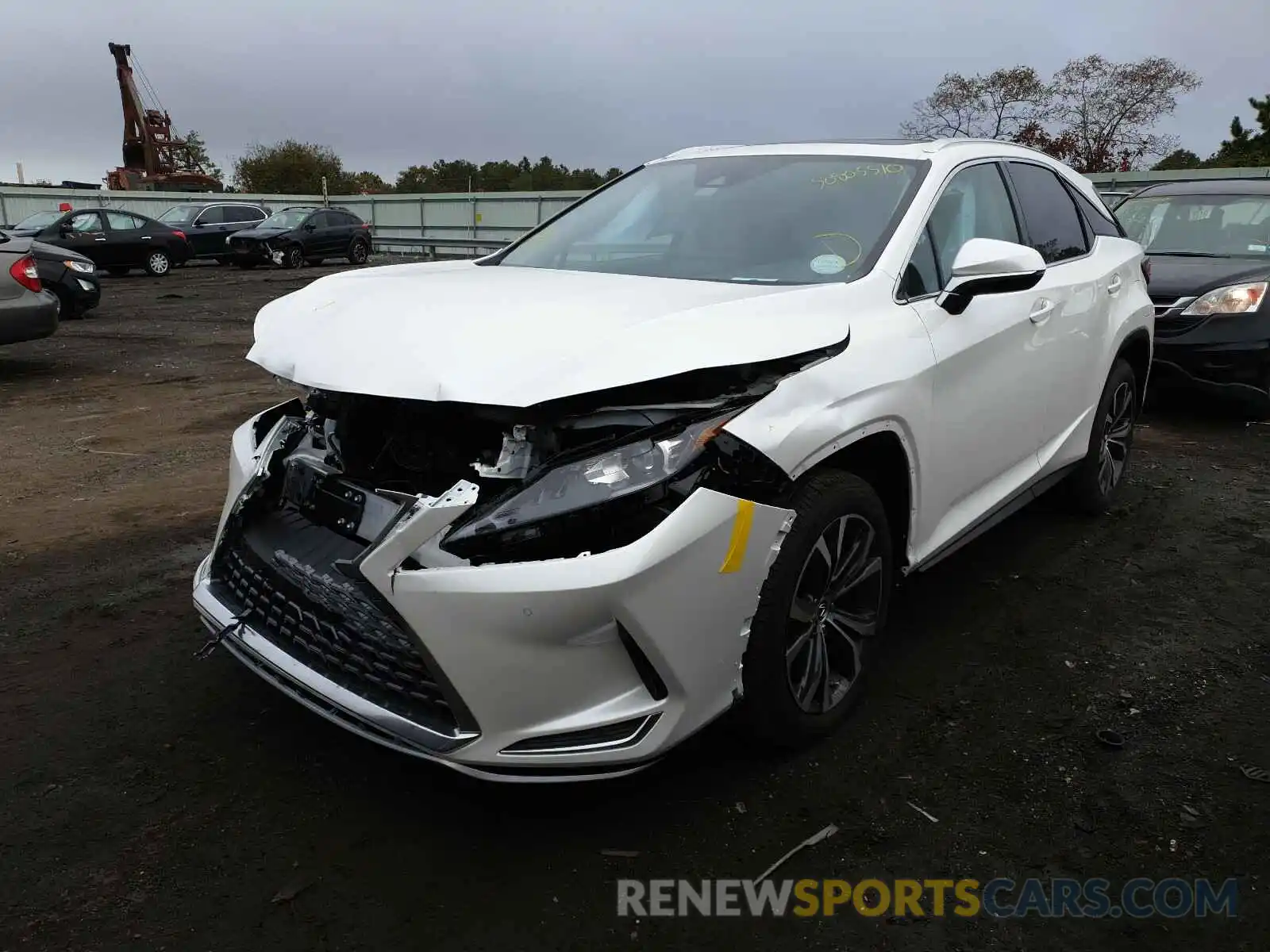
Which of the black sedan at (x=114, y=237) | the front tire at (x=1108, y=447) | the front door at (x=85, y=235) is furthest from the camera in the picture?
the black sedan at (x=114, y=237)

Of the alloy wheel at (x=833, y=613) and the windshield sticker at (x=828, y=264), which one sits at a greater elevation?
the windshield sticker at (x=828, y=264)

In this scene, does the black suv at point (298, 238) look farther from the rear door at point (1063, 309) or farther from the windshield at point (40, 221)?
the rear door at point (1063, 309)

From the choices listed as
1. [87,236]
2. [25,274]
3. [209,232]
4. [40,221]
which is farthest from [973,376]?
[209,232]

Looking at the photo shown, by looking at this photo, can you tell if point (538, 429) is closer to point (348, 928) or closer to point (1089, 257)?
point (348, 928)

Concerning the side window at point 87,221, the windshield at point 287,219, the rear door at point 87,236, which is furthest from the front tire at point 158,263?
the windshield at point 287,219

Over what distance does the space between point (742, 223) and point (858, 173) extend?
0.47 m

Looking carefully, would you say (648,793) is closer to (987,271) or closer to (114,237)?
(987,271)

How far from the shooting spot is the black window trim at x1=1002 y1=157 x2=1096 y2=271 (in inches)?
159

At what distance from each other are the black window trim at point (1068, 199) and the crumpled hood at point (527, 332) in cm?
157

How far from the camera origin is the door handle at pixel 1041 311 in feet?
12.1

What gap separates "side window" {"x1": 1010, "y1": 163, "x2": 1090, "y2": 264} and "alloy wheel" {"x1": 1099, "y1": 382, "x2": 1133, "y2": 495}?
81 centimetres

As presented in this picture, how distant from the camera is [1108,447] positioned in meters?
4.88

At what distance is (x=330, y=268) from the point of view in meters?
25.0

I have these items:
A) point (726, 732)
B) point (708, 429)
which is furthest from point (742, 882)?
point (708, 429)
